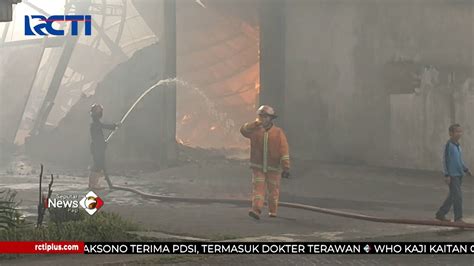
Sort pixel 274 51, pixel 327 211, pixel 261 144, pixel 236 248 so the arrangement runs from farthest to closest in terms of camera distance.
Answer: pixel 274 51 → pixel 327 211 → pixel 261 144 → pixel 236 248

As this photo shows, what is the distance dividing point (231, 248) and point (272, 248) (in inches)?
18.4

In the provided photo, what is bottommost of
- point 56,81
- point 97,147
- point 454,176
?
point 454,176

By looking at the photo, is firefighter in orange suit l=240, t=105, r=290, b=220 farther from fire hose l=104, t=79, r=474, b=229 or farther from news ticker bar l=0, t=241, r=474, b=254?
news ticker bar l=0, t=241, r=474, b=254

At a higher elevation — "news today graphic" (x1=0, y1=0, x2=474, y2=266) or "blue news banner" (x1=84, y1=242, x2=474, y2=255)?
"news today graphic" (x1=0, y1=0, x2=474, y2=266)

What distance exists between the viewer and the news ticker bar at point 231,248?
789 cm

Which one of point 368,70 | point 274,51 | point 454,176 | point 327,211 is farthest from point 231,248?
point 274,51

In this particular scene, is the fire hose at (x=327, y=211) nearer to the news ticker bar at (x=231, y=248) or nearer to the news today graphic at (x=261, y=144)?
the news today graphic at (x=261, y=144)

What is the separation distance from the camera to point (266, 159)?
1093 cm

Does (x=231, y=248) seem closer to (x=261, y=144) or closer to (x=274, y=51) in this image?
(x=261, y=144)

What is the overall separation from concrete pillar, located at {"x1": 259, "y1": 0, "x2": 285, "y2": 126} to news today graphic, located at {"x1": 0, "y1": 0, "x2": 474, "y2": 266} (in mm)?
43

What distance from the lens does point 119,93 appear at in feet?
73.4

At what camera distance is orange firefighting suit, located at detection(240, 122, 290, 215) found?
10.9 metres

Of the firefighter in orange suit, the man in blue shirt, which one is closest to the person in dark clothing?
the firefighter in orange suit

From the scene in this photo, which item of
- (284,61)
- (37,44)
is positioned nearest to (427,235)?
(284,61)
